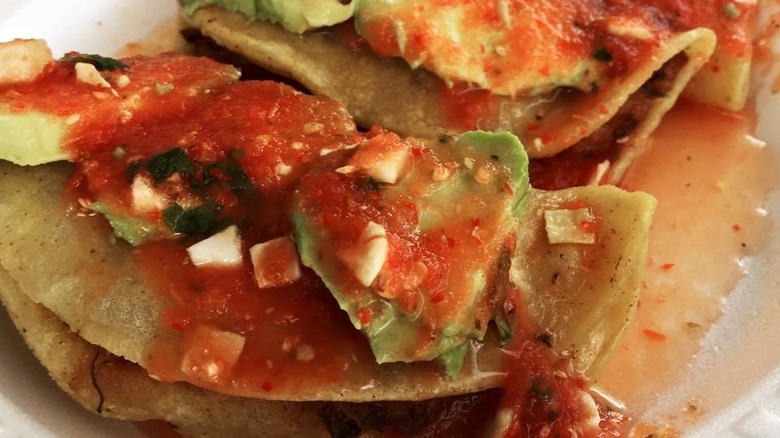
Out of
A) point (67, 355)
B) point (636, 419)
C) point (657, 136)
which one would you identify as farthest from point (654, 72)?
point (67, 355)

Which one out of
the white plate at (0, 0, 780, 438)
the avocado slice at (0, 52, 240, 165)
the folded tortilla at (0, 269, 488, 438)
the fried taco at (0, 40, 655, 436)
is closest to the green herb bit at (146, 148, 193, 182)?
the fried taco at (0, 40, 655, 436)

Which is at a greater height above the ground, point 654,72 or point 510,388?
point 654,72

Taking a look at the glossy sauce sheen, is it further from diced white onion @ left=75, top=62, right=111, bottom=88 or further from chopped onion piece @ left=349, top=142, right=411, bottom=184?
diced white onion @ left=75, top=62, right=111, bottom=88

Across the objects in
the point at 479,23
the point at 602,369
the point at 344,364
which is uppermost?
the point at 479,23

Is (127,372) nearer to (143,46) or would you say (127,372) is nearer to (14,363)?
(14,363)

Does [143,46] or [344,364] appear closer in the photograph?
[344,364]

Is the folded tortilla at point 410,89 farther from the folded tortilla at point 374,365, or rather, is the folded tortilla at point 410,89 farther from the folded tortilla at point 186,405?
the folded tortilla at point 186,405
